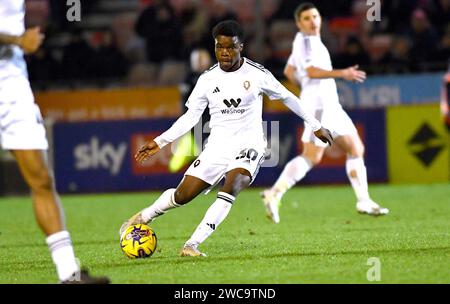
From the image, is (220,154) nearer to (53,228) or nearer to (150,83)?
(53,228)

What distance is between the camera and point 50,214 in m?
6.42

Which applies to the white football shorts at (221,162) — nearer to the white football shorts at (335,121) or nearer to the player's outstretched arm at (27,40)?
the player's outstretched arm at (27,40)

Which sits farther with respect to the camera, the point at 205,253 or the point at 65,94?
the point at 65,94

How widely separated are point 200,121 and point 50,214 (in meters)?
9.53

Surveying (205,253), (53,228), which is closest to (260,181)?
(205,253)

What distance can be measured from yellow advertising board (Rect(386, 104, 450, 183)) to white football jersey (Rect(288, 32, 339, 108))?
219 inches

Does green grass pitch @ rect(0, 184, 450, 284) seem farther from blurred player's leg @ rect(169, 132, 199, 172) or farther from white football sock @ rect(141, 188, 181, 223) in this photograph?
blurred player's leg @ rect(169, 132, 199, 172)

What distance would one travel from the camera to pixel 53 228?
21.0 ft

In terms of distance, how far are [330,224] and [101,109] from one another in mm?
9393

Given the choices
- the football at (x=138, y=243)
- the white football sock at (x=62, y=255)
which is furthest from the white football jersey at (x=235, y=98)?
the white football sock at (x=62, y=255)

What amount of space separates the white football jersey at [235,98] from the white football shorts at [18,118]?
2.37 m

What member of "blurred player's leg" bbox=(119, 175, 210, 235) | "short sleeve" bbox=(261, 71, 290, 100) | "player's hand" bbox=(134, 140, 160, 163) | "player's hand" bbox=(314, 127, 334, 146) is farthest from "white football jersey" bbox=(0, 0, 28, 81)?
"player's hand" bbox=(314, 127, 334, 146)
